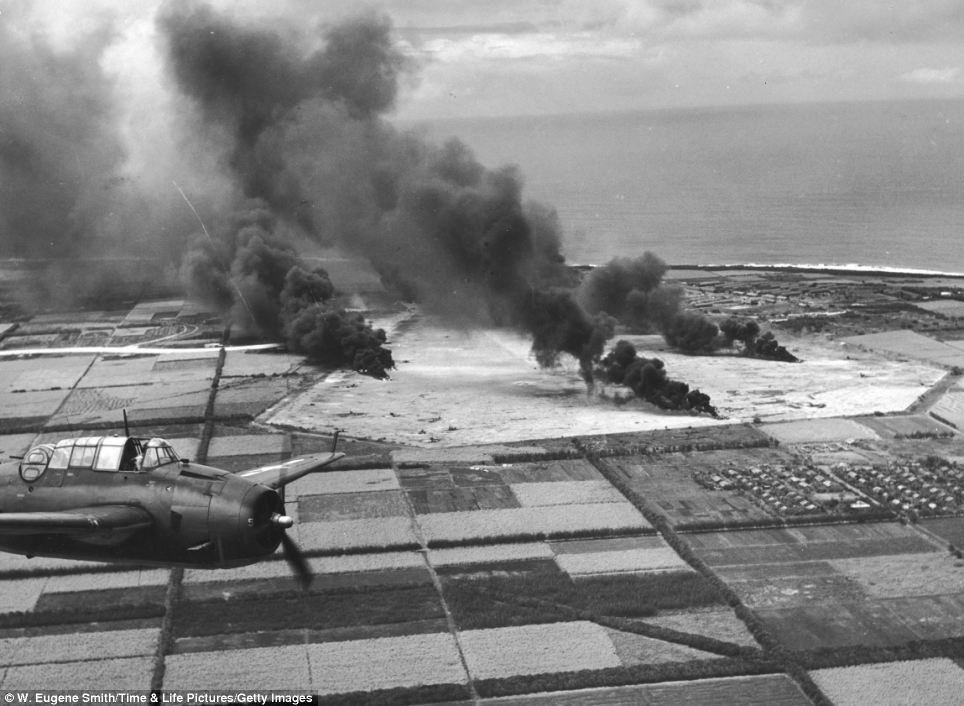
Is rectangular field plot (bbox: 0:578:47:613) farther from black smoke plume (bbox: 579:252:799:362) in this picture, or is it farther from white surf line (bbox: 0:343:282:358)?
black smoke plume (bbox: 579:252:799:362)

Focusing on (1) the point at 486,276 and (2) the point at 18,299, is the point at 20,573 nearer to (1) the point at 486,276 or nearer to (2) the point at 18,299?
(1) the point at 486,276

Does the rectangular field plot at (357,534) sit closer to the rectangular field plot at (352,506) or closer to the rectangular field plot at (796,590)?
the rectangular field plot at (352,506)

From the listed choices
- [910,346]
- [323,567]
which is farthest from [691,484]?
[910,346]

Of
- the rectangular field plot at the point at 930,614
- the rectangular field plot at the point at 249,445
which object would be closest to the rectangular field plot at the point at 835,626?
the rectangular field plot at the point at 930,614

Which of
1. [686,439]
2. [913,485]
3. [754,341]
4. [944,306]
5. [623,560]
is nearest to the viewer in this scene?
[623,560]


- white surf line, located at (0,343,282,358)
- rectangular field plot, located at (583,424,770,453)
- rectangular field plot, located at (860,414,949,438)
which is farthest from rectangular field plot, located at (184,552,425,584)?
white surf line, located at (0,343,282,358)

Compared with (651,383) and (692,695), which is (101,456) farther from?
(651,383)

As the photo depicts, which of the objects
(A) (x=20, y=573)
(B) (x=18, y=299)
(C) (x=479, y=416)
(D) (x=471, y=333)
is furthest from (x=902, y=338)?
(B) (x=18, y=299)
